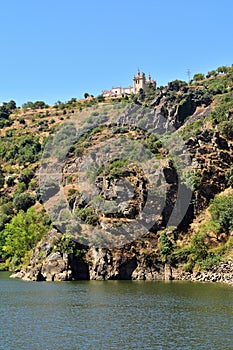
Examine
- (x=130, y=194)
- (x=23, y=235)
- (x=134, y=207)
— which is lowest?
(x=23, y=235)

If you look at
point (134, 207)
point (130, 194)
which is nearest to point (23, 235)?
point (130, 194)

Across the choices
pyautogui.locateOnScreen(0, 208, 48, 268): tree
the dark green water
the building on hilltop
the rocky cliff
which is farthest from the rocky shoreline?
the building on hilltop

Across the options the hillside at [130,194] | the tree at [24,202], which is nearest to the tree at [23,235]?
the hillside at [130,194]

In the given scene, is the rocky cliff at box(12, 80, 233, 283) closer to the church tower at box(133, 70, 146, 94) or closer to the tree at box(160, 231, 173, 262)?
the tree at box(160, 231, 173, 262)

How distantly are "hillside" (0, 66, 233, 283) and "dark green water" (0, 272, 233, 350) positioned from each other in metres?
11.2

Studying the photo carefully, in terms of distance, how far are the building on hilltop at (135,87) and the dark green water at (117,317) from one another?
105100mm

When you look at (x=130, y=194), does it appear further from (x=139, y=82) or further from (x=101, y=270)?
(x=139, y=82)

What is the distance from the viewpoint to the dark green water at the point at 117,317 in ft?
102

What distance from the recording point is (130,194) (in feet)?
255

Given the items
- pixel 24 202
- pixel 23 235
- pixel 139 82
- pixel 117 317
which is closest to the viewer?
pixel 117 317

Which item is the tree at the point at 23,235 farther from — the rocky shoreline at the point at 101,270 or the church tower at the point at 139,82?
the church tower at the point at 139,82

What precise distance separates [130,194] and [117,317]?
3965 cm

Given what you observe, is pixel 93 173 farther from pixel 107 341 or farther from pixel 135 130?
pixel 107 341

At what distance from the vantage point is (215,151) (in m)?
86.7
